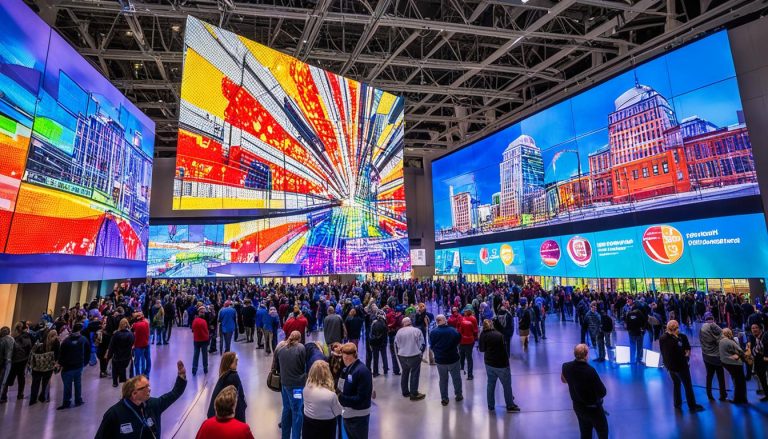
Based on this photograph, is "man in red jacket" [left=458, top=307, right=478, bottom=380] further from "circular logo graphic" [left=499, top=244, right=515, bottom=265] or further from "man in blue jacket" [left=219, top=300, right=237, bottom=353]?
"circular logo graphic" [left=499, top=244, right=515, bottom=265]

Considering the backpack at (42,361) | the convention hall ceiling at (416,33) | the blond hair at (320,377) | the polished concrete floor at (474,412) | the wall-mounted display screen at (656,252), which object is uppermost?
the convention hall ceiling at (416,33)

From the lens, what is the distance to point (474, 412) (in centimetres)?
569

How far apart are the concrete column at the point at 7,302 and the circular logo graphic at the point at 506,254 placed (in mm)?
24643

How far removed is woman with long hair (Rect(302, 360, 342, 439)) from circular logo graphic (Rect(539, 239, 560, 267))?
21747 mm

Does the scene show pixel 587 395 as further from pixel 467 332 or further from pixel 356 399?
pixel 467 332

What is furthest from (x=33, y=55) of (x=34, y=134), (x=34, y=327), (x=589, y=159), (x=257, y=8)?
(x=589, y=159)

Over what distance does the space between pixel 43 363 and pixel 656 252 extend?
20468mm

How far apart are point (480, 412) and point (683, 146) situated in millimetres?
16423

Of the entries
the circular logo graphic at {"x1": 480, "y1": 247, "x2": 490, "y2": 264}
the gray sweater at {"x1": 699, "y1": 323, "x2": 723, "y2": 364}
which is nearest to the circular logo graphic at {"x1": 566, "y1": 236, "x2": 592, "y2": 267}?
the circular logo graphic at {"x1": 480, "y1": 247, "x2": 490, "y2": 264}

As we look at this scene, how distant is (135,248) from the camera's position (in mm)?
17766

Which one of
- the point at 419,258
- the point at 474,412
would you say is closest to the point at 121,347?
the point at 474,412

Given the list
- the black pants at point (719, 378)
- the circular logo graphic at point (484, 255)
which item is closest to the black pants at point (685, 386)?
the black pants at point (719, 378)

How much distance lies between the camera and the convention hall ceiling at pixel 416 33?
16312 millimetres

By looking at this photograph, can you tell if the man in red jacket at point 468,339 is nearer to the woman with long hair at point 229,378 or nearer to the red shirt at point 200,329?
the woman with long hair at point 229,378
